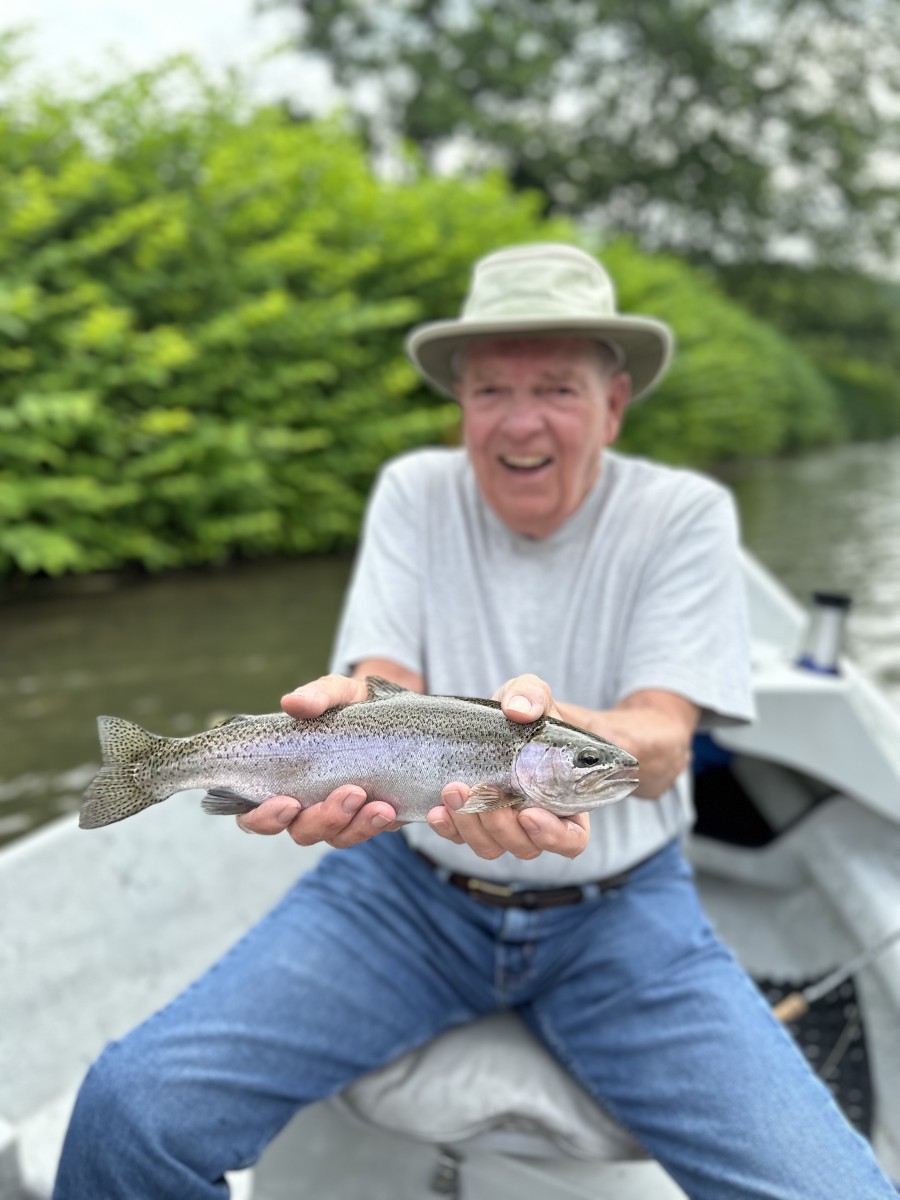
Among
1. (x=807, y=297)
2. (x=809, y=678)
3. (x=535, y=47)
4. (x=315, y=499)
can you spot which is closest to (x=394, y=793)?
(x=809, y=678)

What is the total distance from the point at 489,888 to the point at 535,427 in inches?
43.1

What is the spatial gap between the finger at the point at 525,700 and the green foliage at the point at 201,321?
734 centimetres

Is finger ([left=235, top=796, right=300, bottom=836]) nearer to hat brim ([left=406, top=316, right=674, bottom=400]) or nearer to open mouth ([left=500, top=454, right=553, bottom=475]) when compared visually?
open mouth ([left=500, top=454, right=553, bottom=475])

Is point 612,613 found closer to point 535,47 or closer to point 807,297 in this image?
point 535,47

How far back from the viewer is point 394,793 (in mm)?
1806

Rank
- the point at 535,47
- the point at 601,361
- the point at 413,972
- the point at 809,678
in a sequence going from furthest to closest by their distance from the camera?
the point at 535,47
the point at 809,678
the point at 601,361
the point at 413,972

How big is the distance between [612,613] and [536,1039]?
104 cm

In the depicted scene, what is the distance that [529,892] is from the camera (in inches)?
89.8

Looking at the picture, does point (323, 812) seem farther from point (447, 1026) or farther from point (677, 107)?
point (677, 107)

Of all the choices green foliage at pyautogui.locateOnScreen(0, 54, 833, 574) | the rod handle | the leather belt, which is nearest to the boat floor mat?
the rod handle

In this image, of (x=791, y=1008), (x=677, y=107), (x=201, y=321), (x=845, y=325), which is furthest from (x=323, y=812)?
(x=845, y=325)

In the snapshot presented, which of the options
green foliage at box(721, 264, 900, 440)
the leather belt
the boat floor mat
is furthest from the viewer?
green foliage at box(721, 264, 900, 440)

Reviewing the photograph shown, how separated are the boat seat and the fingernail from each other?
32.3 inches

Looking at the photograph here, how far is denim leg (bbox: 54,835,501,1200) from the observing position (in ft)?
6.12
